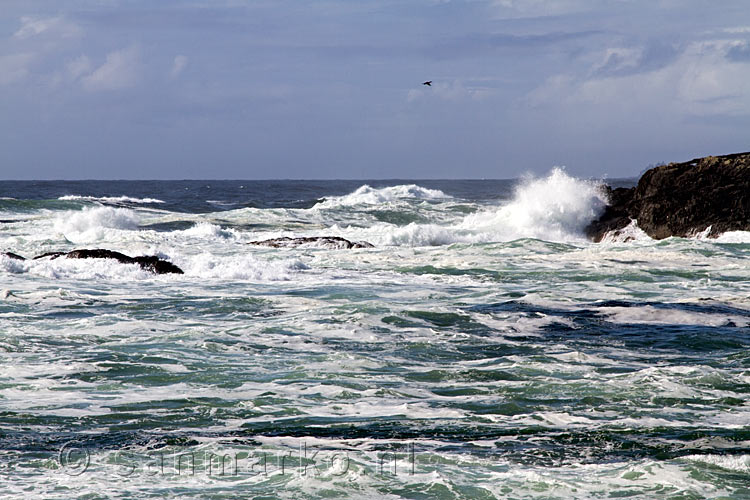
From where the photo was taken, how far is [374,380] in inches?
320

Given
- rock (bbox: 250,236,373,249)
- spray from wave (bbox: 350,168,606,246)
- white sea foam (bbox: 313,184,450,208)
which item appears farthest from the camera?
white sea foam (bbox: 313,184,450,208)

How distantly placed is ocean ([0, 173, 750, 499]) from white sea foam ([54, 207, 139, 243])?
981 centimetres

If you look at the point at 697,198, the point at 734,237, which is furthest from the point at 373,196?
the point at 734,237

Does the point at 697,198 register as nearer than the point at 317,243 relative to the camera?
No

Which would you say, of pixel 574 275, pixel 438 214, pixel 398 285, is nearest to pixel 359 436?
pixel 398 285

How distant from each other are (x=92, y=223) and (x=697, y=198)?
1968cm

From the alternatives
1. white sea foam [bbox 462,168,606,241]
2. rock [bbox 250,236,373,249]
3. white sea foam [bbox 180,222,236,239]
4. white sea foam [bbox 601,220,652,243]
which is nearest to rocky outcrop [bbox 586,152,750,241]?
white sea foam [bbox 601,220,652,243]

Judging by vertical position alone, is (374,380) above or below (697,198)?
below

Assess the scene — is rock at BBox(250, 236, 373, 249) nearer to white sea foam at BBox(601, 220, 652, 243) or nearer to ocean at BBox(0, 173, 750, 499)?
ocean at BBox(0, 173, 750, 499)

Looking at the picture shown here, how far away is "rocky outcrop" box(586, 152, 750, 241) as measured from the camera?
22.2m

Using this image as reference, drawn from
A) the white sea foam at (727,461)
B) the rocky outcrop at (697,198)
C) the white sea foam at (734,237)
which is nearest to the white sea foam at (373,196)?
the rocky outcrop at (697,198)

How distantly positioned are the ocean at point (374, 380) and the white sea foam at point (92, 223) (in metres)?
9.81

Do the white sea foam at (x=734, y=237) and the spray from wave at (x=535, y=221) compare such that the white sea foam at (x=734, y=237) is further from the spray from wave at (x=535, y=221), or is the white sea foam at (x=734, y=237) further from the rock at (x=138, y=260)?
the rock at (x=138, y=260)

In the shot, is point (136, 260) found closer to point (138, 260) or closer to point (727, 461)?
point (138, 260)
